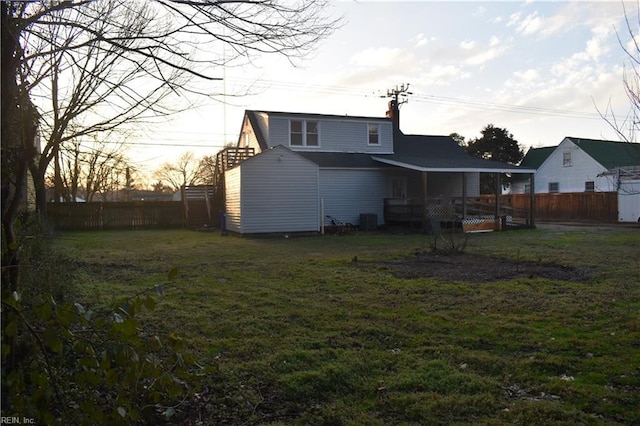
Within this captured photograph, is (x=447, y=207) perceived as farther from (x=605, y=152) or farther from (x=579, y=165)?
(x=605, y=152)

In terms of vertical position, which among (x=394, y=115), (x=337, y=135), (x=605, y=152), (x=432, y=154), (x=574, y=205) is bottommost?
(x=574, y=205)

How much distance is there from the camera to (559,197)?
1345 inches

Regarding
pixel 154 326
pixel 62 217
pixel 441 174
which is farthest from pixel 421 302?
pixel 62 217

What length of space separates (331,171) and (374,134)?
4950 millimetres

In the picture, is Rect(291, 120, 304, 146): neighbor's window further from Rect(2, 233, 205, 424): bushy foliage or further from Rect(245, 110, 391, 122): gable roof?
Rect(2, 233, 205, 424): bushy foliage

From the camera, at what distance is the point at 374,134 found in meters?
28.8

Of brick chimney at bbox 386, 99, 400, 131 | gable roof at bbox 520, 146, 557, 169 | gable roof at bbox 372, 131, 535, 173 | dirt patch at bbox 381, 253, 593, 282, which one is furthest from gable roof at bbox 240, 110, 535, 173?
gable roof at bbox 520, 146, 557, 169

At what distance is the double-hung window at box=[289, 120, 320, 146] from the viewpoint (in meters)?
26.7

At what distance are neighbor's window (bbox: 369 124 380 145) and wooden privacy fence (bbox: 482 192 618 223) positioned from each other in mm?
8707

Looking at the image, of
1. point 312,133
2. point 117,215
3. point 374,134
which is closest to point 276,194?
point 312,133

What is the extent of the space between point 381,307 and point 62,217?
25.8 metres

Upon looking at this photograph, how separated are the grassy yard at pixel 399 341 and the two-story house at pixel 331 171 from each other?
1062cm

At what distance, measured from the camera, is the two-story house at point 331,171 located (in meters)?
21.9

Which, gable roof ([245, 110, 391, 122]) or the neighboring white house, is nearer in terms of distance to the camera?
gable roof ([245, 110, 391, 122])
